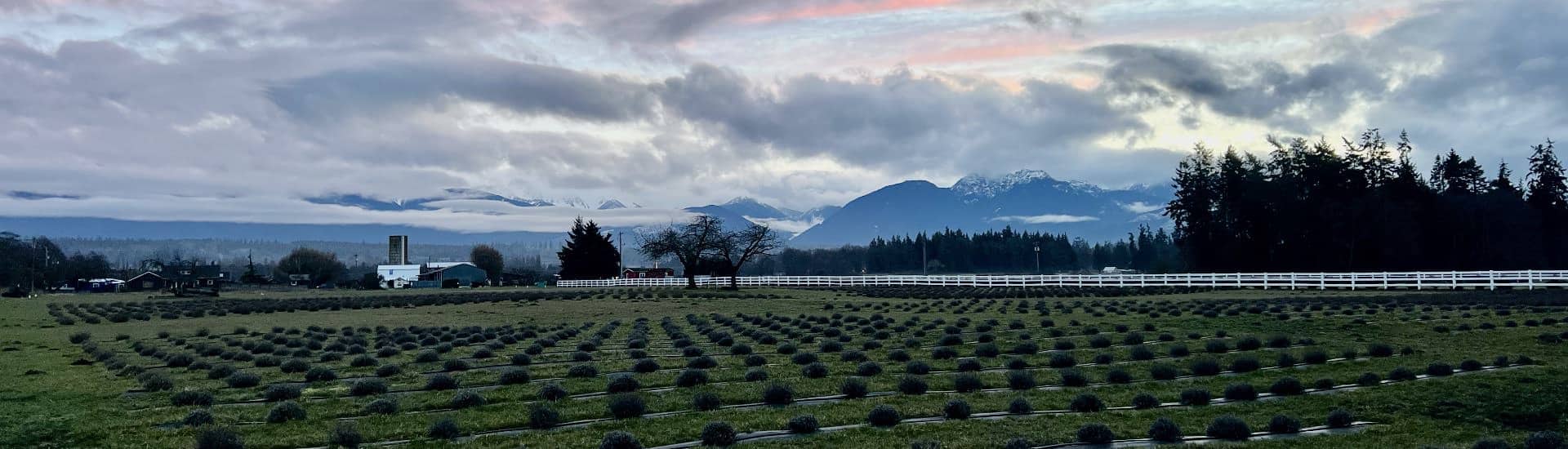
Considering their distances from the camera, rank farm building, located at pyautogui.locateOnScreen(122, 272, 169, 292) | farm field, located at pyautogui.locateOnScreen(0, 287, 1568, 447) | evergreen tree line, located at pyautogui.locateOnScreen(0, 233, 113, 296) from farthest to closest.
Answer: farm building, located at pyautogui.locateOnScreen(122, 272, 169, 292) → evergreen tree line, located at pyautogui.locateOnScreen(0, 233, 113, 296) → farm field, located at pyautogui.locateOnScreen(0, 287, 1568, 447)

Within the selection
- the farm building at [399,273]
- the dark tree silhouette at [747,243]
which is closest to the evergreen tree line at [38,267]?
the farm building at [399,273]

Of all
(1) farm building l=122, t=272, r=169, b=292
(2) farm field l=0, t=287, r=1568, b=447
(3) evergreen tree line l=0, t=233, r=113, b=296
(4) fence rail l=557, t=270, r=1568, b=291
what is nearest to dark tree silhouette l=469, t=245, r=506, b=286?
(1) farm building l=122, t=272, r=169, b=292

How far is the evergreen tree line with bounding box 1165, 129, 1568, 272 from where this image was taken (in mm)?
74562

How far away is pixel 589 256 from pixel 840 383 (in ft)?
364

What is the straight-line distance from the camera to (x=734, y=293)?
69.5m

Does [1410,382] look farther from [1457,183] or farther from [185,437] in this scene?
[1457,183]

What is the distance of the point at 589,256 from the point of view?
4995 inches

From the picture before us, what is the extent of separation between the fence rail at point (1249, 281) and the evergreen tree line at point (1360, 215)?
18.7m

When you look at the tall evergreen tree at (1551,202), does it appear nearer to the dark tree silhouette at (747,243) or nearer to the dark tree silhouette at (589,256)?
the dark tree silhouette at (747,243)

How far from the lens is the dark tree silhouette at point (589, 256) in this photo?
416ft

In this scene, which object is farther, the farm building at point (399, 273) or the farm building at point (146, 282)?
the farm building at point (399, 273)

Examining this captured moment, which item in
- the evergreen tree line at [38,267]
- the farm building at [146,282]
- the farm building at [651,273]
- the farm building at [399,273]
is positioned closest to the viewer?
the evergreen tree line at [38,267]

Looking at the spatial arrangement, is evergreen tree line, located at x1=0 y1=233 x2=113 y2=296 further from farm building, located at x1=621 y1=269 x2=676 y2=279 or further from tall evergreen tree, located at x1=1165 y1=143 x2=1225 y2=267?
tall evergreen tree, located at x1=1165 y1=143 x2=1225 y2=267

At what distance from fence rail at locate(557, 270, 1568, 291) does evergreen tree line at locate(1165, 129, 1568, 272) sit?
18.7 meters
